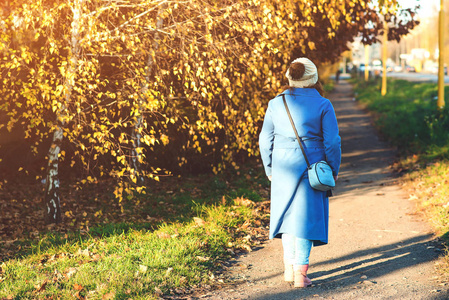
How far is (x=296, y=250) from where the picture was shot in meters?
4.58

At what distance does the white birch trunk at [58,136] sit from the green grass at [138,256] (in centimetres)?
60

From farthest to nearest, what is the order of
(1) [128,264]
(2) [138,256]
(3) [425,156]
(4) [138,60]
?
1. (3) [425,156]
2. (4) [138,60]
3. (2) [138,256]
4. (1) [128,264]

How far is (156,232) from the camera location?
6484 millimetres

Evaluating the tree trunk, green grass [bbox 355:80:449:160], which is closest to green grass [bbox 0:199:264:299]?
the tree trunk

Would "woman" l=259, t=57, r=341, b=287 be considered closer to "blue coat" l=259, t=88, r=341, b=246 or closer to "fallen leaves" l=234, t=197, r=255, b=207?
"blue coat" l=259, t=88, r=341, b=246

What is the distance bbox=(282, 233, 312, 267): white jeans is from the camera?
4.54 metres

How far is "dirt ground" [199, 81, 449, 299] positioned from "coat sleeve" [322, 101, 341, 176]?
1135 millimetres

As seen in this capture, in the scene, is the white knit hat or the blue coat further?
the white knit hat

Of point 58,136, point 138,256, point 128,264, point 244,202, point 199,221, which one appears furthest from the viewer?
point 244,202

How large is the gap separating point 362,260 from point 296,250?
4.06ft

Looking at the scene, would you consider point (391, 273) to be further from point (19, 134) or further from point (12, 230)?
point (19, 134)

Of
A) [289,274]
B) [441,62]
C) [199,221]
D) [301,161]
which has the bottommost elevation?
[199,221]

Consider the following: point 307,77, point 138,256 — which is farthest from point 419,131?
point 138,256

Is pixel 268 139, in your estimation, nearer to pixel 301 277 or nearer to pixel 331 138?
pixel 331 138
